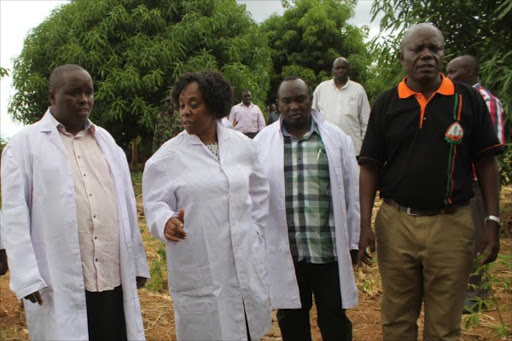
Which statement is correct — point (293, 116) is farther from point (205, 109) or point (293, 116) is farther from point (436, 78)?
point (436, 78)

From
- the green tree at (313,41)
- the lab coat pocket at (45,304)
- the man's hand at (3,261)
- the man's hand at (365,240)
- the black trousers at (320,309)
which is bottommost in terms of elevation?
the black trousers at (320,309)

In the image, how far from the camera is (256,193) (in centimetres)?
356

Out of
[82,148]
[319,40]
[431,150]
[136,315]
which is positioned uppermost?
[319,40]

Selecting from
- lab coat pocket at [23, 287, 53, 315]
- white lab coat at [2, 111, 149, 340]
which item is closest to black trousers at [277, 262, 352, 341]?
white lab coat at [2, 111, 149, 340]

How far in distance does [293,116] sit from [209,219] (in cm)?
96

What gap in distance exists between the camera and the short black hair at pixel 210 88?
11.2ft

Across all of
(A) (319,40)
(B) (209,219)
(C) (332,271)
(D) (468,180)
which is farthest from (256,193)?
(A) (319,40)

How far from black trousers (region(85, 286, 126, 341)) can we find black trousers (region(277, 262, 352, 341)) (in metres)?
1.11

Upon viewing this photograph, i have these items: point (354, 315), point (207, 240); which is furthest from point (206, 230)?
point (354, 315)

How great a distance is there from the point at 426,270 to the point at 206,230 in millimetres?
1163

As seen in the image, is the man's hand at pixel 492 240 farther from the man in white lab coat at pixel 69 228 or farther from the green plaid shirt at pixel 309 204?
the man in white lab coat at pixel 69 228

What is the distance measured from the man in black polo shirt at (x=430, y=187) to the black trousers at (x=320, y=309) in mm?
459

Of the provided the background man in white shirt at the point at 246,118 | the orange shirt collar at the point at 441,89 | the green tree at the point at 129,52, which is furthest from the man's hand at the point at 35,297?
the green tree at the point at 129,52

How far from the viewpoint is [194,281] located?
326 centimetres
